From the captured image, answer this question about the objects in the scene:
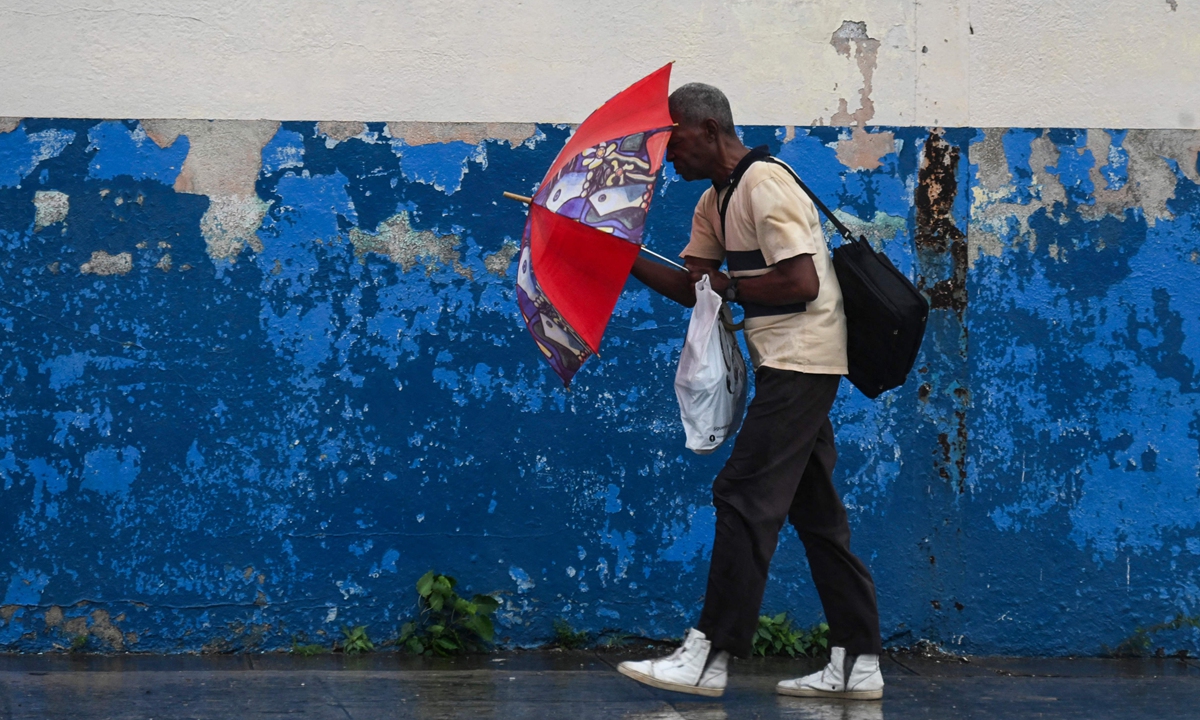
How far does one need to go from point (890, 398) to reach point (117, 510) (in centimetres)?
280

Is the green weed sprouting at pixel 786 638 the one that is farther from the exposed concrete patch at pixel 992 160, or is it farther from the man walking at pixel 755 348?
the exposed concrete patch at pixel 992 160

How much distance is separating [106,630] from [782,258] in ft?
8.83

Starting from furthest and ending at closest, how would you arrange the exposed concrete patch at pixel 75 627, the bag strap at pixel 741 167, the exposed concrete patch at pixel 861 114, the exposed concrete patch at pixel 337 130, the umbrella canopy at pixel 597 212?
the exposed concrete patch at pixel 861 114
the exposed concrete patch at pixel 337 130
the exposed concrete patch at pixel 75 627
the bag strap at pixel 741 167
the umbrella canopy at pixel 597 212

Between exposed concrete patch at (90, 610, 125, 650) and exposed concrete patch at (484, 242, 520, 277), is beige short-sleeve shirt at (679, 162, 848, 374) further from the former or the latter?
exposed concrete patch at (90, 610, 125, 650)

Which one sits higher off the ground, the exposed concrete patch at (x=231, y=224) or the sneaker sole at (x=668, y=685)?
the exposed concrete patch at (x=231, y=224)

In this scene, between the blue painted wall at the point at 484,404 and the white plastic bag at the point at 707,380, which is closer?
the white plastic bag at the point at 707,380

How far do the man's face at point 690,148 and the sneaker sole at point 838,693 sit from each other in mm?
1615

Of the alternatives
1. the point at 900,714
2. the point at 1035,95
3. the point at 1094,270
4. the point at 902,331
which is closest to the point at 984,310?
the point at 1094,270

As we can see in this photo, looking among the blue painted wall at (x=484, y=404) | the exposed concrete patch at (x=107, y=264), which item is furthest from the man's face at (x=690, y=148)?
the exposed concrete patch at (x=107, y=264)

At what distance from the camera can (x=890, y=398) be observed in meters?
4.61

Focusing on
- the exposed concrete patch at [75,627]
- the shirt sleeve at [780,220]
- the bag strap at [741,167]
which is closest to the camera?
the shirt sleeve at [780,220]

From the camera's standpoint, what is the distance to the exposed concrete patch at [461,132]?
4469 mm

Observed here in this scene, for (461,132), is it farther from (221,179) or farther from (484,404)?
(484,404)

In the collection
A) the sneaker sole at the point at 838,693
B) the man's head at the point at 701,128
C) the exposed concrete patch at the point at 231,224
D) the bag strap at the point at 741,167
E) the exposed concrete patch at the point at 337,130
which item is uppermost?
the exposed concrete patch at the point at 337,130
